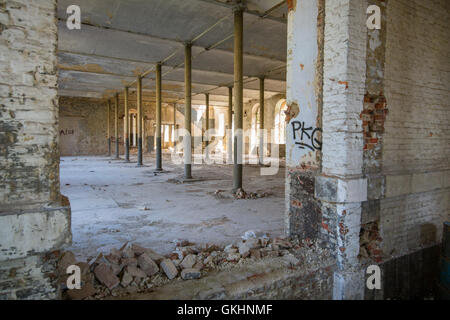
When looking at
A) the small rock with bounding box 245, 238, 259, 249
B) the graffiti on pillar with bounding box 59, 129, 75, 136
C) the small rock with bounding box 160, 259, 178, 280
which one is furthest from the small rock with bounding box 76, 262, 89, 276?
the graffiti on pillar with bounding box 59, 129, 75, 136

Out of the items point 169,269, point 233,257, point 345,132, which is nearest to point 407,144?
point 345,132

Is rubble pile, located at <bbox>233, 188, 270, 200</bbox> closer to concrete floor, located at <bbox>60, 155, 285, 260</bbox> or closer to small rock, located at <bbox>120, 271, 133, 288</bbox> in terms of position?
concrete floor, located at <bbox>60, 155, 285, 260</bbox>

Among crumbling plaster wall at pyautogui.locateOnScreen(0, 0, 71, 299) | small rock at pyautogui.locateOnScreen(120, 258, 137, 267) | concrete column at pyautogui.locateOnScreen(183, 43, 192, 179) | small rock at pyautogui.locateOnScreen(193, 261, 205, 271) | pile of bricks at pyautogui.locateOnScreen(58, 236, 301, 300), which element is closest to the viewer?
crumbling plaster wall at pyautogui.locateOnScreen(0, 0, 71, 299)

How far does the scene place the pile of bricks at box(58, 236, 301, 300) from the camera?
2.20 meters

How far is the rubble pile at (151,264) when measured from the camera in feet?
7.23

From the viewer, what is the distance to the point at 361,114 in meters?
2.83

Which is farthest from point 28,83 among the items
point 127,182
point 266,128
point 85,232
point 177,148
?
point 177,148

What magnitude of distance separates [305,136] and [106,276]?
7.93 feet

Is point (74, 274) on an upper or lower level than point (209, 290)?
upper

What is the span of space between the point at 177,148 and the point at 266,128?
8.64 m

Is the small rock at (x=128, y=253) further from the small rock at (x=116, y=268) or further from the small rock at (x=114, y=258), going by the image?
the small rock at (x=116, y=268)

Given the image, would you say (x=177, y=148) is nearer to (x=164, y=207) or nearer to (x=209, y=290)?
(x=164, y=207)

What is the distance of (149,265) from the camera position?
96.3 inches

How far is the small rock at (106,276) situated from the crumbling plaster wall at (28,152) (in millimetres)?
453
